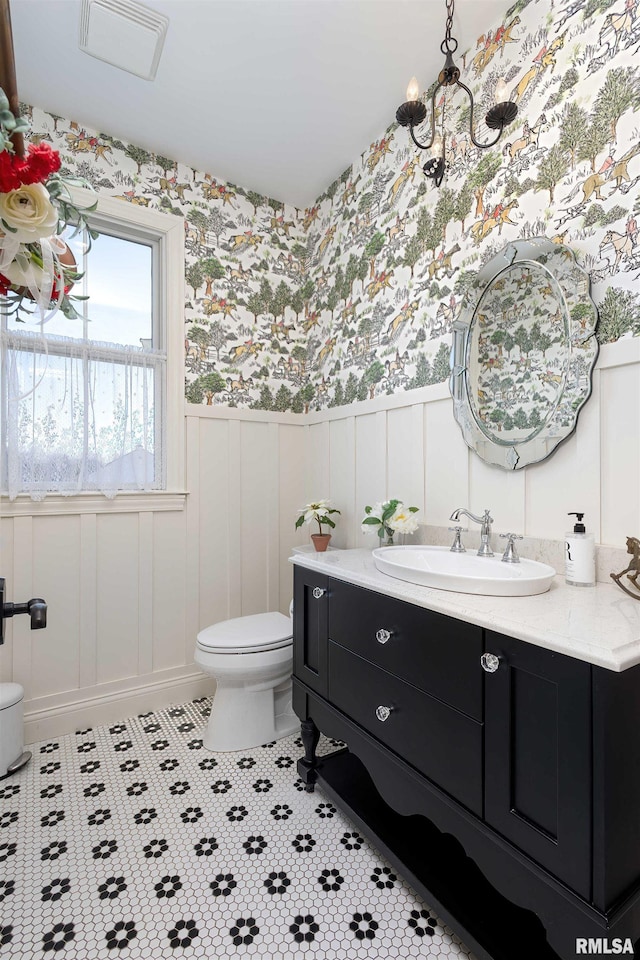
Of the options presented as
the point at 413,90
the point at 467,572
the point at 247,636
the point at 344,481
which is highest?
the point at 413,90

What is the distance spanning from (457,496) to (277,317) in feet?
5.45

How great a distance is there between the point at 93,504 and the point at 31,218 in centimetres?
177

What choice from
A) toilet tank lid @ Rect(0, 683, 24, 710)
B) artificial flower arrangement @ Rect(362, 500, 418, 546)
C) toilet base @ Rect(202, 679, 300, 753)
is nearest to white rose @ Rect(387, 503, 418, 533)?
artificial flower arrangement @ Rect(362, 500, 418, 546)

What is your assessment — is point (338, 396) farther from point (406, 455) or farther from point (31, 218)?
point (31, 218)

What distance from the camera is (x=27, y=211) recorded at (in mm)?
611

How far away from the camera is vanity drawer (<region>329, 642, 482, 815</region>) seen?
3.40 ft

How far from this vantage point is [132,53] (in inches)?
70.5

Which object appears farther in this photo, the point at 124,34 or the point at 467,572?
the point at 124,34

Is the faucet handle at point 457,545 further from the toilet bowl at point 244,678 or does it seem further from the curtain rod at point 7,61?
the curtain rod at point 7,61

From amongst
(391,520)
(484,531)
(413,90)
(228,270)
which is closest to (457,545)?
(484,531)

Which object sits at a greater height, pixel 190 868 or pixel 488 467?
pixel 488 467

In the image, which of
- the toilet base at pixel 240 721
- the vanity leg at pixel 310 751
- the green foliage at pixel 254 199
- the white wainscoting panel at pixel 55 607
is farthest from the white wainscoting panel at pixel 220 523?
the green foliage at pixel 254 199

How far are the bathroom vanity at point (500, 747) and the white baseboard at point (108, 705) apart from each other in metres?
1.12

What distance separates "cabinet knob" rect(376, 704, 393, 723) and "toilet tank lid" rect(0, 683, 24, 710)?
4.94 feet
